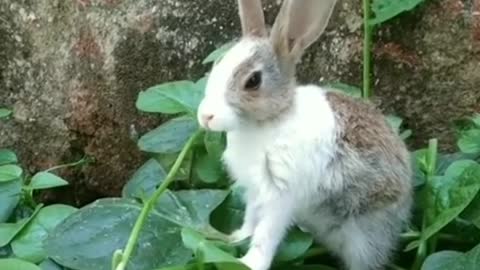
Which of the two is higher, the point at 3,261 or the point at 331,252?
the point at 3,261

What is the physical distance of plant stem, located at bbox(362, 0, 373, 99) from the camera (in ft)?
9.84

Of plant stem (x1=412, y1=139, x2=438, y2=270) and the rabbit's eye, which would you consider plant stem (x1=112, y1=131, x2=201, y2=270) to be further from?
plant stem (x1=412, y1=139, x2=438, y2=270)

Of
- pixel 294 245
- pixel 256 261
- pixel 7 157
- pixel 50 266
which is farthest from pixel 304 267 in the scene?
pixel 7 157

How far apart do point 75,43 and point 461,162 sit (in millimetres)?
983

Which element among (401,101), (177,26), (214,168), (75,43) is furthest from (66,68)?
(401,101)

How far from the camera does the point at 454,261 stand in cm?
254

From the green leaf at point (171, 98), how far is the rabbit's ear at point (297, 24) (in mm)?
325

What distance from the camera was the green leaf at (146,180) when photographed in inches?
111

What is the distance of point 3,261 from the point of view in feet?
8.33

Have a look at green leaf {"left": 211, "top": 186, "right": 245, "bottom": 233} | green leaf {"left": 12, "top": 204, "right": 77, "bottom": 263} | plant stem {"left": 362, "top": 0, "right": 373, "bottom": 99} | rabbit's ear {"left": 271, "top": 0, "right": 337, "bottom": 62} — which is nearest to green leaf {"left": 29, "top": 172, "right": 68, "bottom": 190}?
green leaf {"left": 12, "top": 204, "right": 77, "bottom": 263}

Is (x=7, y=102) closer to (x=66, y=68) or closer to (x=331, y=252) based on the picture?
(x=66, y=68)

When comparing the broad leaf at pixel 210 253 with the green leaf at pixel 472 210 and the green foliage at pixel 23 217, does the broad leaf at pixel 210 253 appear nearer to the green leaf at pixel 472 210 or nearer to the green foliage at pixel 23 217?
the green foliage at pixel 23 217

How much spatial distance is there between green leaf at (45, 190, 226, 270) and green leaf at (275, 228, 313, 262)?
0.15m

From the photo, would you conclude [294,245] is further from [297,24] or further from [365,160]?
[297,24]
